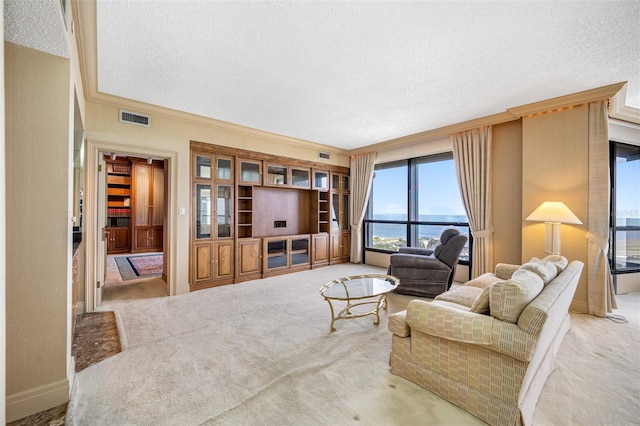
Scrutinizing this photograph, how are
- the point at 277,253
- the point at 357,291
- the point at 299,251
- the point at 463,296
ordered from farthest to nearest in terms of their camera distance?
1. the point at 299,251
2. the point at 277,253
3. the point at 357,291
4. the point at 463,296

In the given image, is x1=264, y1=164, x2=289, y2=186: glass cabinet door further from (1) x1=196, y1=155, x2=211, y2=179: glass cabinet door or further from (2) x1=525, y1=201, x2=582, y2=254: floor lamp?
(2) x1=525, y1=201, x2=582, y2=254: floor lamp

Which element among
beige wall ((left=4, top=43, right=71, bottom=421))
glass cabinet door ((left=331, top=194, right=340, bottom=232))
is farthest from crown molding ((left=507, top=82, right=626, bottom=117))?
beige wall ((left=4, top=43, right=71, bottom=421))

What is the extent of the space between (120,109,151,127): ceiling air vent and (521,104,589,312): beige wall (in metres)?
5.30

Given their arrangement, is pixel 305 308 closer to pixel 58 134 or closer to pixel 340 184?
pixel 58 134

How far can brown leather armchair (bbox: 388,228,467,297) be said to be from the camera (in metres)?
3.93

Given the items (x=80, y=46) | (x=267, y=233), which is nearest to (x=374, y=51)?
(x=80, y=46)

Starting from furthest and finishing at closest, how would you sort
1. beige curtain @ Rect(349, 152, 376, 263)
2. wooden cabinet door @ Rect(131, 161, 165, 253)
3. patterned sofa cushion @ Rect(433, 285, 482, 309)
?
wooden cabinet door @ Rect(131, 161, 165, 253), beige curtain @ Rect(349, 152, 376, 263), patterned sofa cushion @ Rect(433, 285, 482, 309)

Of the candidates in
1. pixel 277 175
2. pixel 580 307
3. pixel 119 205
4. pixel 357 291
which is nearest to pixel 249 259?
pixel 277 175

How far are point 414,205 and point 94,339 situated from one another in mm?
5233

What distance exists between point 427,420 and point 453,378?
31 cm

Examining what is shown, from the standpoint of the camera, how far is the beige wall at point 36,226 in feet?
5.66

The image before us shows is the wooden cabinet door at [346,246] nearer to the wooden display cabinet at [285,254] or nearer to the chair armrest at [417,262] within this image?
the wooden display cabinet at [285,254]

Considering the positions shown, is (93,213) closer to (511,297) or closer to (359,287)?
(359,287)

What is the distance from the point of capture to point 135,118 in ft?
12.6
